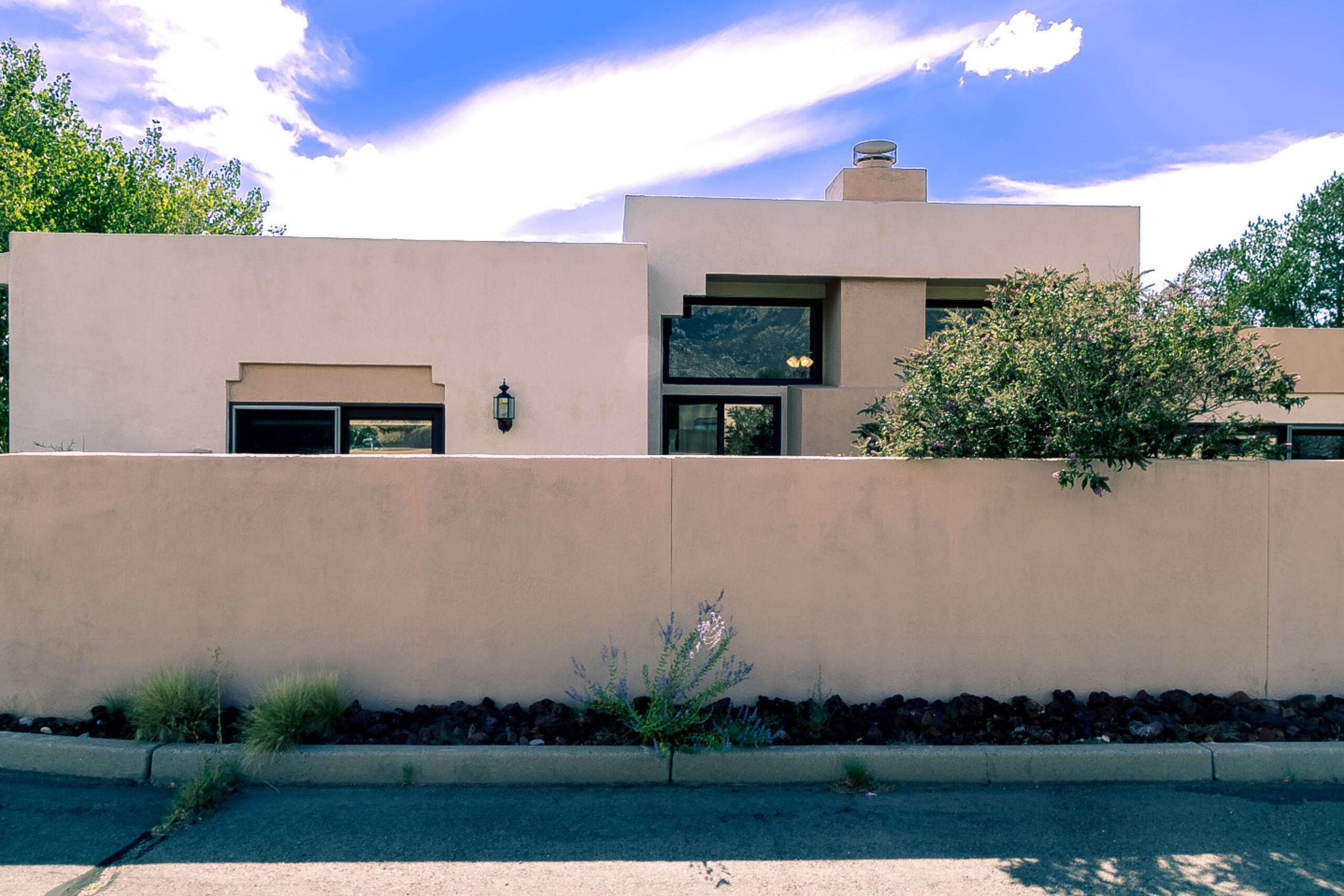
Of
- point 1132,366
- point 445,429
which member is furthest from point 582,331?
point 1132,366

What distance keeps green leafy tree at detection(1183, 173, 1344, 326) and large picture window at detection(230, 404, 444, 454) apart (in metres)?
35.9

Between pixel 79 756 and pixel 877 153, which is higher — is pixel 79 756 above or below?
below

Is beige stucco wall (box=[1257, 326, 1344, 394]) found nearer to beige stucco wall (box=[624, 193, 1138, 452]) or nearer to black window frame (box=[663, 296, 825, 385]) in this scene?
beige stucco wall (box=[624, 193, 1138, 452])

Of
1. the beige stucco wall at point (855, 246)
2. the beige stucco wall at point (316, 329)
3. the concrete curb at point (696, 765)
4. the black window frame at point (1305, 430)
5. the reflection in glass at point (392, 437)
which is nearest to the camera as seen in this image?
the concrete curb at point (696, 765)

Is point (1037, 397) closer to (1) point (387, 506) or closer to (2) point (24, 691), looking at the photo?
(1) point (387, 506)

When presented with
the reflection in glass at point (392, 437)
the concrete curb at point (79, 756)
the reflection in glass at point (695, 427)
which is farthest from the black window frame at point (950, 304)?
the concrete curb at point (79, 756)

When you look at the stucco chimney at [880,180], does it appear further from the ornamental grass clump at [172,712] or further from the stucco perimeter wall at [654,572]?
the ornamental grass clump at [172,712]

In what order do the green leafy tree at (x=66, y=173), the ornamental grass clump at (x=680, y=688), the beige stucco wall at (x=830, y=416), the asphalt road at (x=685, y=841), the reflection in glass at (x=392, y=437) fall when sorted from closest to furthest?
the asphalt road at (x=685, y=841) < the ornamental grass clump at (x=680, y=688) < the reflection in glass at (x=392, y=437) < the beige stucco wall at (x=830, y=416) < the green leafy tree at (x=66, y=173)

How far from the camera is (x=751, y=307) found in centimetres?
1314

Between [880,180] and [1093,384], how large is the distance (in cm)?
872

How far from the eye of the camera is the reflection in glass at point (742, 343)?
A: 1270 centimetres

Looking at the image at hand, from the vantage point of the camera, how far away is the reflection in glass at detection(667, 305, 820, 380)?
12.7m

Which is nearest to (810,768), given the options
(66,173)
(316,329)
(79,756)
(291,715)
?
(291,715)

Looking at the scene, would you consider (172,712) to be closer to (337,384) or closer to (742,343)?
(337,384)
